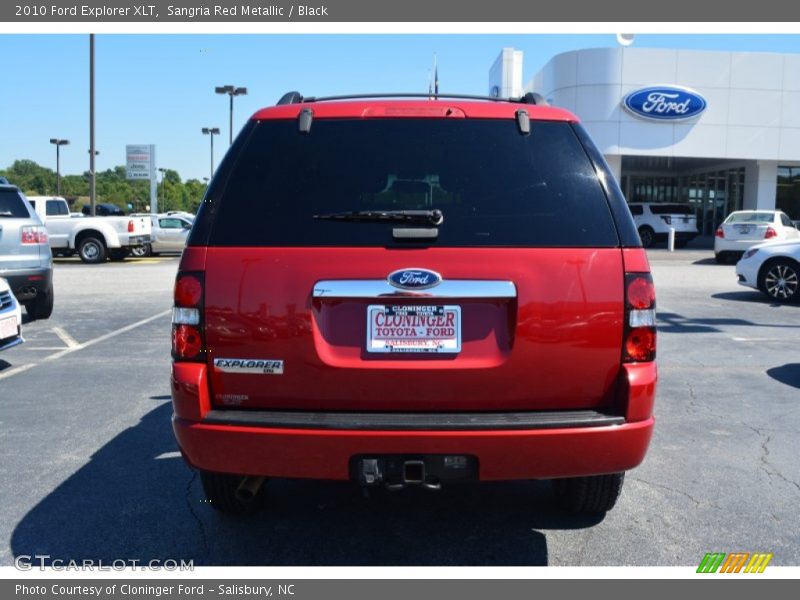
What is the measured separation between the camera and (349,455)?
305cm

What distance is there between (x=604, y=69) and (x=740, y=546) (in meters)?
30.6

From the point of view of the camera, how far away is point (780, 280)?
13453mm

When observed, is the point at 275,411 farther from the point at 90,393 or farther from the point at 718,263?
the point at 718,263

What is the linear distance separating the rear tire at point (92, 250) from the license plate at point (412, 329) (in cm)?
2175

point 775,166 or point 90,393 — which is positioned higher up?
point 775,166

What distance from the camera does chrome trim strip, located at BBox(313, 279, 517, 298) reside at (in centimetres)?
308

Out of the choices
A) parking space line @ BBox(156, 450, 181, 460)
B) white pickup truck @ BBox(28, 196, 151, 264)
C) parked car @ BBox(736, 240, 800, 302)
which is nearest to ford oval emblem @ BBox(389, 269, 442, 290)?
parking space line @ BBox(156, 450, 181, 460)

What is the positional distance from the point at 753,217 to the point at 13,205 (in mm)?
18485

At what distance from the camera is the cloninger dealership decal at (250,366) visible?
3.13m

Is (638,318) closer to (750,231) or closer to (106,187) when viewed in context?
(750,231)

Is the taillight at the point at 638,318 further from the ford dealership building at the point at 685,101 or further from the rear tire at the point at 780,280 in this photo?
the ford dealership building at the point at 685,101

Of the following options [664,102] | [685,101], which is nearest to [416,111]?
[664,102]

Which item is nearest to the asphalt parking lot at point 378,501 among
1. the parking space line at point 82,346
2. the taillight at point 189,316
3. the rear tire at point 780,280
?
the parking space line at point 82,346
